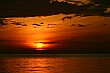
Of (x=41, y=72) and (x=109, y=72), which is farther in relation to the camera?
(x=41, y=72)

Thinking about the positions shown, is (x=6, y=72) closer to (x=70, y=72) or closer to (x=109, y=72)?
(x=70, y=72)

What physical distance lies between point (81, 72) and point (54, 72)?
677cm

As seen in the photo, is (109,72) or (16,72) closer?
(109,72)

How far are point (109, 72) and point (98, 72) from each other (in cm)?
335

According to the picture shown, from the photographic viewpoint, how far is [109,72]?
2931 inches

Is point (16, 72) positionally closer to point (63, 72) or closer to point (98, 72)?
point (63, 72)

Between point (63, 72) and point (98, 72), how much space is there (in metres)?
8.37

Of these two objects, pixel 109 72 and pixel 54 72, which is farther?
pixel 54 72

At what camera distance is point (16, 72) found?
8100 centimetres

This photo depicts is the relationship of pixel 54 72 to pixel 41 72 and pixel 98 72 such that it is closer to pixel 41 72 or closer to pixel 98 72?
pixel 41 72

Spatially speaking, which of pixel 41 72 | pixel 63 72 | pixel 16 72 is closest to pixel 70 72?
pixel 63 72

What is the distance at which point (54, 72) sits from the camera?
79312mm

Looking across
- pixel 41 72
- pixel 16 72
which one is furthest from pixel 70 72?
pixel 16 72

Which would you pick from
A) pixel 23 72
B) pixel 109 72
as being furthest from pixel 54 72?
pixel 109 72
